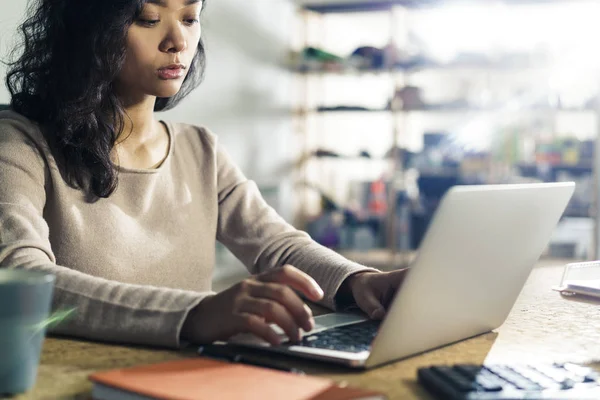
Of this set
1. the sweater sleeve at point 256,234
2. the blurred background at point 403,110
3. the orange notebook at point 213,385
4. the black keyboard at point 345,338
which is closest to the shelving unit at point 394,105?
the blurred background at point 403,110

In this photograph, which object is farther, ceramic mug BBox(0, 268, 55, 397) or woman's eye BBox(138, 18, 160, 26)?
woman's eye BBox(138, 18, 160, 26)

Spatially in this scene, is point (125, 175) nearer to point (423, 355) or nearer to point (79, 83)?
point (79, 83)

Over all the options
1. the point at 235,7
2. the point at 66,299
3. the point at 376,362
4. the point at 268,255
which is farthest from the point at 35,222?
the point at 235,7

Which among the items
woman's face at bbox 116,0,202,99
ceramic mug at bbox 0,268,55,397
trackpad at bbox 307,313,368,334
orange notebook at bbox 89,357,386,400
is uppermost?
woman's face at bbox 116,0,202,99

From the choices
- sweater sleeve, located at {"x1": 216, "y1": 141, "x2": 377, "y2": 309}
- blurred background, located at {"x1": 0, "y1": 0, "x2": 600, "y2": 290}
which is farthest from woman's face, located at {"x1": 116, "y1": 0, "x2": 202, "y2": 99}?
blurred background, located at {"x1": 0, "y1": 0, "x2": 600, "y2": 290}

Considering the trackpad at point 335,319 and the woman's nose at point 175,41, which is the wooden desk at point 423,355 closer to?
the trackpad at point 335,319

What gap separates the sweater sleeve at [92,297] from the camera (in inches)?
31.9

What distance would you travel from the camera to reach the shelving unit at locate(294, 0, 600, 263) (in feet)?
16.3

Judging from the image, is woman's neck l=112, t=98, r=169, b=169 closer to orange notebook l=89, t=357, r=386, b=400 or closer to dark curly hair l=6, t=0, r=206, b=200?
dark curly hair l=6, t=0, r=206, b=200

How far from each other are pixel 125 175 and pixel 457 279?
2.24ft

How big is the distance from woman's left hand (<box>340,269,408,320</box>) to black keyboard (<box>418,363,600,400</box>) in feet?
0.97

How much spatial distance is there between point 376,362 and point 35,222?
0.54 meters

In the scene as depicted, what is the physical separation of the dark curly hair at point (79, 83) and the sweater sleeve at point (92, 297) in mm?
153

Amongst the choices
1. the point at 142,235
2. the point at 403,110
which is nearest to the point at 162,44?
the point at 142,235
